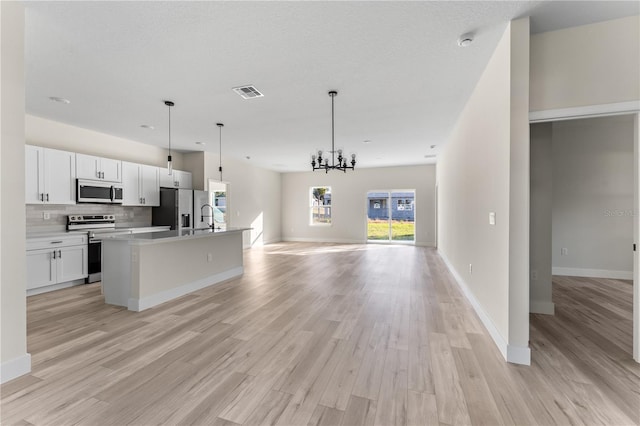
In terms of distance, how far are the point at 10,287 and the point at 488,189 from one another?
413 cm

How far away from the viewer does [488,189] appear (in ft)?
9.24

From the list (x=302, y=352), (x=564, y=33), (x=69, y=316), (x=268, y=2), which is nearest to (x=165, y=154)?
(x=69, y=316)

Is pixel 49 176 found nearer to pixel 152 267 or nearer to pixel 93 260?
pixel 93 260

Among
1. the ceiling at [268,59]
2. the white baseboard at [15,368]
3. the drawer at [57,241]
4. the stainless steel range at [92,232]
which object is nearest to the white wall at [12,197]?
the white baseboard at [15,368]

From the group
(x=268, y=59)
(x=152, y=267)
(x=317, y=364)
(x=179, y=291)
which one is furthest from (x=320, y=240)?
(x=317, y=364)

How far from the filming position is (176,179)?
21.5ft

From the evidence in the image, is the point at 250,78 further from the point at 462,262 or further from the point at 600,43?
the point at 462,262

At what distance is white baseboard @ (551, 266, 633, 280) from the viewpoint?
4.64m

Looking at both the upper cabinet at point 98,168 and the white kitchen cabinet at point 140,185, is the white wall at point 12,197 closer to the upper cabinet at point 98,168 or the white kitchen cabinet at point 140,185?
the upper cabinet at point 98,168

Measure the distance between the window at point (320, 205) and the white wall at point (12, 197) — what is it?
345 inches

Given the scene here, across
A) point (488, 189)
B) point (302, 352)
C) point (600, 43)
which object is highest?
point (600, 43)

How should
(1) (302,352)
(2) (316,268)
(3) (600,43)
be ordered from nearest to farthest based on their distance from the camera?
(3) (600,43), (1) (302,352), (2) (316,268)

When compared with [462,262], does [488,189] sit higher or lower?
higher

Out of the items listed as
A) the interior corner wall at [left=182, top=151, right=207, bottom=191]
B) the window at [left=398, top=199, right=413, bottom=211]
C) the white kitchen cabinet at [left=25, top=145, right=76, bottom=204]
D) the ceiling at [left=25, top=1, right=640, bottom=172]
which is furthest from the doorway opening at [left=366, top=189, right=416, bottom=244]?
the white kitchen cabinet at [left=25, top=145, right=76, bottom=204]
